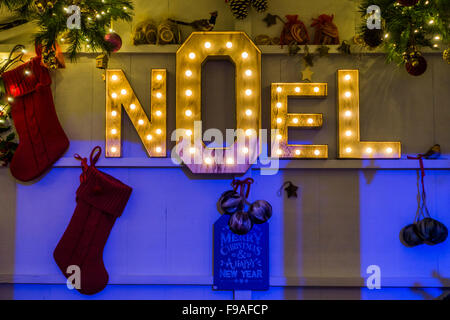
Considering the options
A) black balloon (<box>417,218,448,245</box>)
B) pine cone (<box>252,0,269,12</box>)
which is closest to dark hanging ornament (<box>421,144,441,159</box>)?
black balloon (<box>417,218,448,245</box>)

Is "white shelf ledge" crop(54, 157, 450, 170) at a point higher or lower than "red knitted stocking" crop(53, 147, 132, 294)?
higher

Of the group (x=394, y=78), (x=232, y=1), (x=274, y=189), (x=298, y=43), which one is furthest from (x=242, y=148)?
(x=394, y=78)

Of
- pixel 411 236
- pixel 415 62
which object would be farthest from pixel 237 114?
pixel 411 236

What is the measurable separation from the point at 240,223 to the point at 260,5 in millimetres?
1425

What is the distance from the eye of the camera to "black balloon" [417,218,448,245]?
1954mm

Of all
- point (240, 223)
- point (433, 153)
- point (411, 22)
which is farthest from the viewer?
point (433, 153)

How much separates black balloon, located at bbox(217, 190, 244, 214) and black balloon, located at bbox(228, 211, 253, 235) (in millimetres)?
53

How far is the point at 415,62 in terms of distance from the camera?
69.6 inches

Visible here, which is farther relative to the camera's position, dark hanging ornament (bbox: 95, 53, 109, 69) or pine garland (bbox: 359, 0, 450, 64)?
dark hanging ornament (bbox: 95, 53, 109, 69)

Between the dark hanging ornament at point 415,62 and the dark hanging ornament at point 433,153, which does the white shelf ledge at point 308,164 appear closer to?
the dark hanging ornament at point 433,153

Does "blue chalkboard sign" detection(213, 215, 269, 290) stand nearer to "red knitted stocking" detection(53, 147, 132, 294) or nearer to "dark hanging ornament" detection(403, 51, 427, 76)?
"red knitted stocking" detection(53, 147, 132, 294)

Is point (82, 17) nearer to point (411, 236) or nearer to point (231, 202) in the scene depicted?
point (231, 202)

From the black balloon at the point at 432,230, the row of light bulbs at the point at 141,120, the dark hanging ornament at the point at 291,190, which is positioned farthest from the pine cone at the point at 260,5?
the black balloon at the point at 432,230

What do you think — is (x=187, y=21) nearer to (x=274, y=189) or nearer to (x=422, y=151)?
(x=274, y=189)
